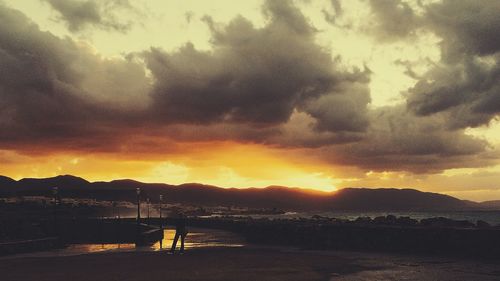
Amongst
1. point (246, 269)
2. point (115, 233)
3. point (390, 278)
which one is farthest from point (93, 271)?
point (115, 233)

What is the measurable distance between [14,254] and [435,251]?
2809 centimetres

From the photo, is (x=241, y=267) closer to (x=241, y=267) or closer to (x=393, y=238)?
(x=241, y=267)

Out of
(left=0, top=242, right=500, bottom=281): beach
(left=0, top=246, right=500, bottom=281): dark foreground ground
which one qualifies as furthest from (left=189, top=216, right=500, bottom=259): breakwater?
(left=0, top=246, right=500, bottom=281): dark foreground ground

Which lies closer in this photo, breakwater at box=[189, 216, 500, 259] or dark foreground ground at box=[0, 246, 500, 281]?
dark foreground ground at box=[0, 246, 500, 281]

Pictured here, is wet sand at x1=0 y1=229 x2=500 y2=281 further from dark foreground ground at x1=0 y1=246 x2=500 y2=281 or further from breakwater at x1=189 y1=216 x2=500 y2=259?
breakwater at x1=189 y1=216 x2=500 y2=259

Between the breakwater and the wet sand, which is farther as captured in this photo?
the breakwater

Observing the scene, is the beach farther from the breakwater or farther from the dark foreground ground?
the breakwater

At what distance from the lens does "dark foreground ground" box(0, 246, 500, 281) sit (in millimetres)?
21516

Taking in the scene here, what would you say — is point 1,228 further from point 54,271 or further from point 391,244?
point 391,244

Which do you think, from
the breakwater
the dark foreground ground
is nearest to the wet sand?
the dark foreground ground

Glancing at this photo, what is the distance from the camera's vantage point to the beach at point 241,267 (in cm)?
2153

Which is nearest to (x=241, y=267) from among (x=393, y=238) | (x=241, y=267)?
(x=241, y=267)

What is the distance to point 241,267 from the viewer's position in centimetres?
2428

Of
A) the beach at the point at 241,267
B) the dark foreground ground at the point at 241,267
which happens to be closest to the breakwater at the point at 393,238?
the beach at the point at 241,267
